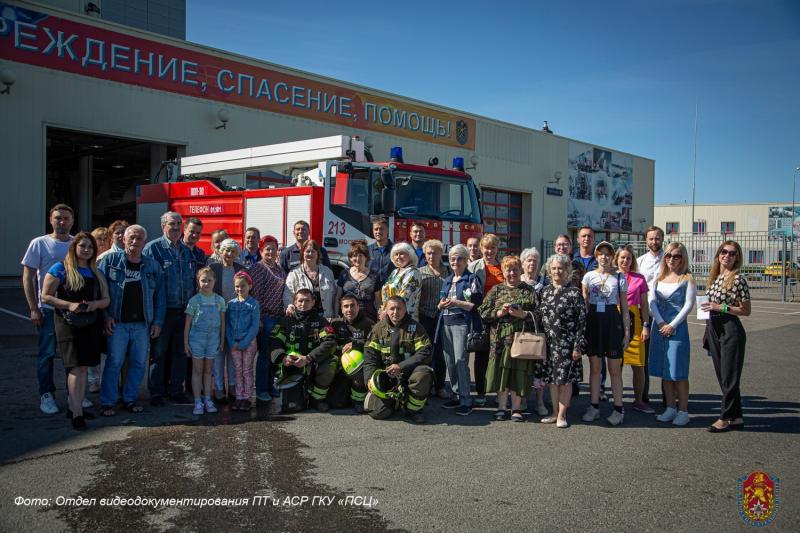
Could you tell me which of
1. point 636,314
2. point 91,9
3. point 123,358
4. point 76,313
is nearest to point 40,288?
point 76,313

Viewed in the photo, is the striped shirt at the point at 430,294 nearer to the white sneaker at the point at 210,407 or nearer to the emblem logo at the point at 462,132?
the white sneaker at the point at 210,407

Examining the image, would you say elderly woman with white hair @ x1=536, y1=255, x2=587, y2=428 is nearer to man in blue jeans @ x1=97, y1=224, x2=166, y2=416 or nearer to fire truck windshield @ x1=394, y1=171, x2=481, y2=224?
man in blue jeans @ x1=97, y1=224, x2=166, y2=416

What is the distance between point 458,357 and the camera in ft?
21.1

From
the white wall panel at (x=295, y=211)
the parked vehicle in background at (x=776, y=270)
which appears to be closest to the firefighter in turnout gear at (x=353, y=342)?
the white wall panel at (x=295, y=211)

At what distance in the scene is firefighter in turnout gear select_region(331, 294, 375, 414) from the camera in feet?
20.8

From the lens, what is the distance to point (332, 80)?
21.2m

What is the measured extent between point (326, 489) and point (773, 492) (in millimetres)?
3026

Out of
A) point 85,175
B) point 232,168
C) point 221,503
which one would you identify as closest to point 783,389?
point 221,503

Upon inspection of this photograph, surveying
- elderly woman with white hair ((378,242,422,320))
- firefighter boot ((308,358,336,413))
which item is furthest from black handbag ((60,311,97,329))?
elderly woman with white hair ((378,242,422,320))

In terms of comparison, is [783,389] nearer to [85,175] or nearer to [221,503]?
[221,503]

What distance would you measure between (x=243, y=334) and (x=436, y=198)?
589 centimetres

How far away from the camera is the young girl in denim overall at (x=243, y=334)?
20.9 ft

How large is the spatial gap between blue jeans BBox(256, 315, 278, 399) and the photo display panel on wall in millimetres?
26483

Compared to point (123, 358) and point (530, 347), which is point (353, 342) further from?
point (123, 358)
